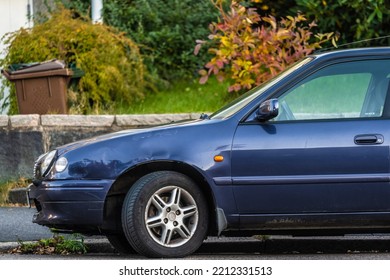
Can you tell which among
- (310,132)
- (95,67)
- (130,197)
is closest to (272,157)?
(310,132)

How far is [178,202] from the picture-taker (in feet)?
26.2

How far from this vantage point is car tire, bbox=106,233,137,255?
8750 millimetres

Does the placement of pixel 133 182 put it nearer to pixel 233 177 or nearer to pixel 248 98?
pixel 233 177

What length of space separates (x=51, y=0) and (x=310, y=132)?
8168 millimetres

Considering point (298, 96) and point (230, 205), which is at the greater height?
point (298, 96)

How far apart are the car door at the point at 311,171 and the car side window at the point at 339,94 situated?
0.12 metres

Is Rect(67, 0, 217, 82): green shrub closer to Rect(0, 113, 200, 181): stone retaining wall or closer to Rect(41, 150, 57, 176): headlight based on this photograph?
Rect(0, 113, 200, 181): stone retaining wall

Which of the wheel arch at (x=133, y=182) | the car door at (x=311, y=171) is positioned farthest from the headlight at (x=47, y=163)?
the car door at (x=311, y=171)

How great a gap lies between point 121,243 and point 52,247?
2.20ft

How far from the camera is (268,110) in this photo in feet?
25.9

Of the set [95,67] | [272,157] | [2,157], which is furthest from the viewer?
[95,67]

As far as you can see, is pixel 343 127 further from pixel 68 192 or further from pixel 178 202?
pixel 68 192

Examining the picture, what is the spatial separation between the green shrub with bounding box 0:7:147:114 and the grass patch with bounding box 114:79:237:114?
22 cm

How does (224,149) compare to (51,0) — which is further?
(51,0)
